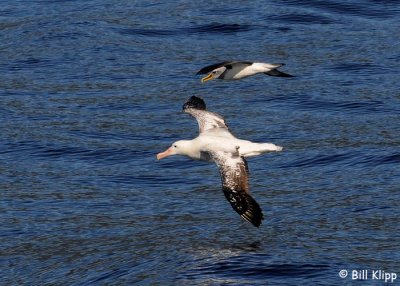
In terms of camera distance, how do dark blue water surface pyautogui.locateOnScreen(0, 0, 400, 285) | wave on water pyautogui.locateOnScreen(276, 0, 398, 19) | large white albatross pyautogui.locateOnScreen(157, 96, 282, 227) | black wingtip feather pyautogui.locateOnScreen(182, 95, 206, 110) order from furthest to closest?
wave on water pyautogui.locateOnScreen(276, 0, 398, 19) < black wingtip feather pyautogui.locateOnScreen(182, 95, 206, 110) < dark blue water surface pyautogui.locateOnScreen(0, 0, 400, 285) < large white albatross pyautogui.locateOnScreen(157, 96, 282, 227)

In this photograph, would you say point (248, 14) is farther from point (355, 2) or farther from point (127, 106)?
point (127, 106)

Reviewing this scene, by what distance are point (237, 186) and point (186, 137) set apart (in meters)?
10.1

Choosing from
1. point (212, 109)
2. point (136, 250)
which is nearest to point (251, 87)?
point (212, 109)

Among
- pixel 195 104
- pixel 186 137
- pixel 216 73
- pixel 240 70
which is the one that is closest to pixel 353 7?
pixel 186 137

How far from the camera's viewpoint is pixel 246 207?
1920 centimetres

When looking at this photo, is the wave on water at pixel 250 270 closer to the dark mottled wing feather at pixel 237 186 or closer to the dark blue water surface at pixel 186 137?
the dark blue water surface at pixel 186 137

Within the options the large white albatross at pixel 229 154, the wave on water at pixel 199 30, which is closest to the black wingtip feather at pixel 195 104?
the large white albatross at pixel 229 154

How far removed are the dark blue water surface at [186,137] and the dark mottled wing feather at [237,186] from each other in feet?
6.19

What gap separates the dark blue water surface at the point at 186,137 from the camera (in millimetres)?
22344

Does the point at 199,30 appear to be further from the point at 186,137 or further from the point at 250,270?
the point at 250,270

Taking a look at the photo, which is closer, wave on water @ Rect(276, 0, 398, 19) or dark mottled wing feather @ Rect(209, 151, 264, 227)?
dark mottled wing feather @ Rect(209, 151, 264, 227)

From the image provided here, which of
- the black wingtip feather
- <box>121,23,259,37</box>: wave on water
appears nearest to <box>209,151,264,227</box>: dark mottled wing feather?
the black wingtip feather

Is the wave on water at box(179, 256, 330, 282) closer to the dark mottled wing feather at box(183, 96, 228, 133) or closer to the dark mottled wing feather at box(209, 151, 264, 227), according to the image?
the dark mottled wing feather at box(209, 151, 264, 227)

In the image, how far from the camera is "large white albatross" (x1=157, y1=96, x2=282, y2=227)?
758 inches
